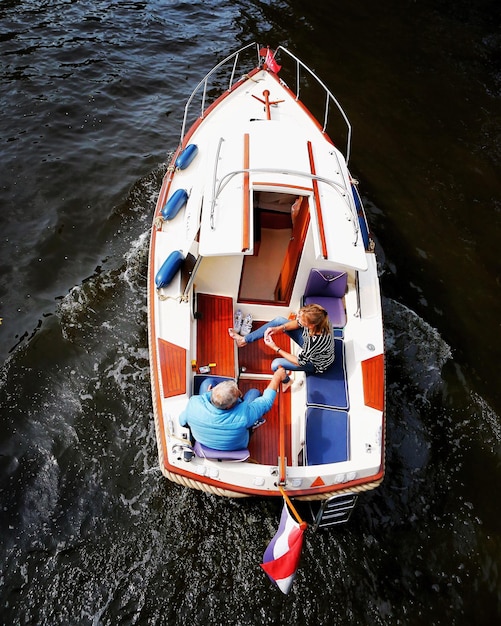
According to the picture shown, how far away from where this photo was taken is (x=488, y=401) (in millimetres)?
6734

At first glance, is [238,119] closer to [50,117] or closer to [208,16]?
[50,117]

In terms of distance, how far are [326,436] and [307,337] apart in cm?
107

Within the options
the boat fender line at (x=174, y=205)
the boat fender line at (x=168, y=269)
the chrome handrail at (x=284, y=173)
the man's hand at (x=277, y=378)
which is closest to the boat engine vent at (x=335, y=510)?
the man's hand at (x=277, y=378)

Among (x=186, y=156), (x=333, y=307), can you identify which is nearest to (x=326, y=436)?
(x=333, y=307)

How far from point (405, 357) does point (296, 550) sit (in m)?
3.90

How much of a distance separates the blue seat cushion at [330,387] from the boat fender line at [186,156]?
381cm

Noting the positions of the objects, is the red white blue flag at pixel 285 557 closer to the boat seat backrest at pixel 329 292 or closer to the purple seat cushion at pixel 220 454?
the purple seat cushion at pixel 220 454

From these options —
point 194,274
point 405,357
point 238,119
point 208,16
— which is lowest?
point 405,357

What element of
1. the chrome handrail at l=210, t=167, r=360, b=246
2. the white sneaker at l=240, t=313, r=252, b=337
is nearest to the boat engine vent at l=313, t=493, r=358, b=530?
the white sneaker at l=240, t=313, r=252, b=337

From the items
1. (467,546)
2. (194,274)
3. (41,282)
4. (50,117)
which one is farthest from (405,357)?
(50,117)

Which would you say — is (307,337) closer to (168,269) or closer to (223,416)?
(223,416)

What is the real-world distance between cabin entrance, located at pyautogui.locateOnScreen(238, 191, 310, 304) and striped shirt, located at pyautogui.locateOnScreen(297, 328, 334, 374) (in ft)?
3.81

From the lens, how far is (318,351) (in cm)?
495

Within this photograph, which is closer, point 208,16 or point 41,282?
point 41,282
